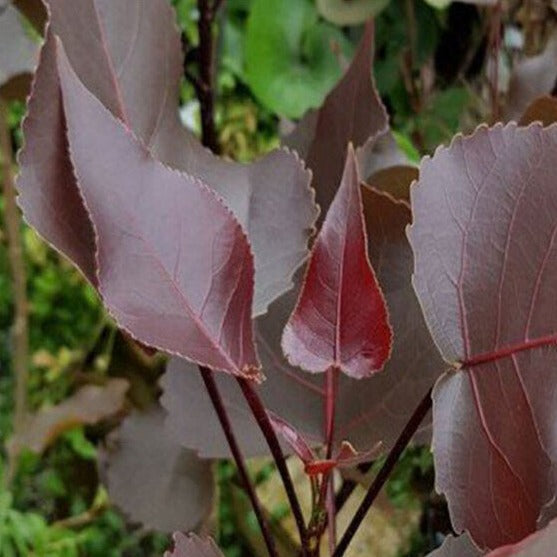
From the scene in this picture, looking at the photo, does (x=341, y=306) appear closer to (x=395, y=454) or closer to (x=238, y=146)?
(x=395, y=454)

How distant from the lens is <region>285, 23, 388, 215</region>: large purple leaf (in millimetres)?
539

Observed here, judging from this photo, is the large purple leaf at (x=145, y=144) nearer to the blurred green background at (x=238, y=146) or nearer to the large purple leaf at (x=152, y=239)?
the large purple leaf at (x=152, y=239)

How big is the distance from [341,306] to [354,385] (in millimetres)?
115

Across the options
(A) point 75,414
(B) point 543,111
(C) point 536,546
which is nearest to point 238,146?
(A) point 75,414

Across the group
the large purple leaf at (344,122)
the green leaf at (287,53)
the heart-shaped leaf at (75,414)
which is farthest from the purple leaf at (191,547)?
the green leaf at (287,53)

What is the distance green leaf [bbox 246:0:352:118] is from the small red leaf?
3.30 feet

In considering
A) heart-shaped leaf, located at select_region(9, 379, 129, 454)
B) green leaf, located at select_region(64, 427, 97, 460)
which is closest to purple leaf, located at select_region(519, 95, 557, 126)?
heart-shaped leaf, located at select_region(9, 379, 129, 454)

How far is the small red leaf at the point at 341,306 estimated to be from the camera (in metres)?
0.35

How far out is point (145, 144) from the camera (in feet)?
1.43

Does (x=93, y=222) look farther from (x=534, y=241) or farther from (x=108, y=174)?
(x=534, y=241)

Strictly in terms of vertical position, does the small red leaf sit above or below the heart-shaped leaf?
above

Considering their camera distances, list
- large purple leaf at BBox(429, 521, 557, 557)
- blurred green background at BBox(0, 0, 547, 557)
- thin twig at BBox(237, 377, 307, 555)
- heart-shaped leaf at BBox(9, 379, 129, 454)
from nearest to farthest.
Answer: large purple leaf at BBox(429, 521, 557, 557) < thin twig at BBox(237, 377, 307, 555) < heart-shaped leaf at BBox(9, 379, 129, 454) < blurred green background at BBox(0, 0, 547, 557)

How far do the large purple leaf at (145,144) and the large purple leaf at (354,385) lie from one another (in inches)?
1.5

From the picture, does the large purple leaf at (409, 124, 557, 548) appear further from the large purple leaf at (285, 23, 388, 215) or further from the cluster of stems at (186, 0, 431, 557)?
the large purple leaf at (285, 23, 388, 215)
